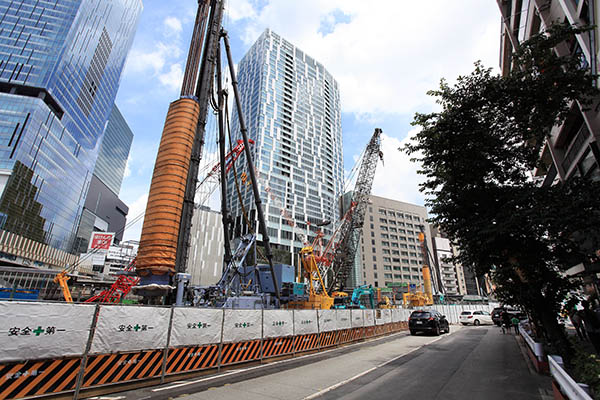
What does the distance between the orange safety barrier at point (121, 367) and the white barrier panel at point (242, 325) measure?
7.43ft

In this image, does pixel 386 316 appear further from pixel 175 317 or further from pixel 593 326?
pixel 175 317

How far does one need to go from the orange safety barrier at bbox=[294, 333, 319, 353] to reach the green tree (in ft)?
25.3

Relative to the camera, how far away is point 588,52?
A: 11.2 metres

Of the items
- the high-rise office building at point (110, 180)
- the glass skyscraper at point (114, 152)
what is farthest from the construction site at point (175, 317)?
the glass skyscraper at point (114, 152)

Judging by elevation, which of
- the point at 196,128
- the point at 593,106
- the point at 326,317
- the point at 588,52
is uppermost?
the point at 196,128

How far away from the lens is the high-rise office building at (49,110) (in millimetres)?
61969

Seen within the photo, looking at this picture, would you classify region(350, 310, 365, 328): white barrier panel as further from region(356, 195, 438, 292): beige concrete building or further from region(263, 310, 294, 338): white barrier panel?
region(356, 195, 438, 292): beige concrete building

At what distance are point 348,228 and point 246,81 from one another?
83.5m

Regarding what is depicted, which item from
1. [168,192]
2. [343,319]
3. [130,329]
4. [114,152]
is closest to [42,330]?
[130,329]

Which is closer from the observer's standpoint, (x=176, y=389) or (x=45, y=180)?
(x=176, y=389)

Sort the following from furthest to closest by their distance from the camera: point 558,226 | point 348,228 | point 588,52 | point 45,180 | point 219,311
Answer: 1. point 45,180
2. point 348,228
3. point 588,52
4. point 219,311
5. point 558,226

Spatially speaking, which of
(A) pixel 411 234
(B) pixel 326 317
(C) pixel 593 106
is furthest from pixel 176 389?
(A) pixel 411 234

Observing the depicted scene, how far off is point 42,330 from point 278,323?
25.3 ft

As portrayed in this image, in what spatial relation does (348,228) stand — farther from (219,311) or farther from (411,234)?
(411,234)
